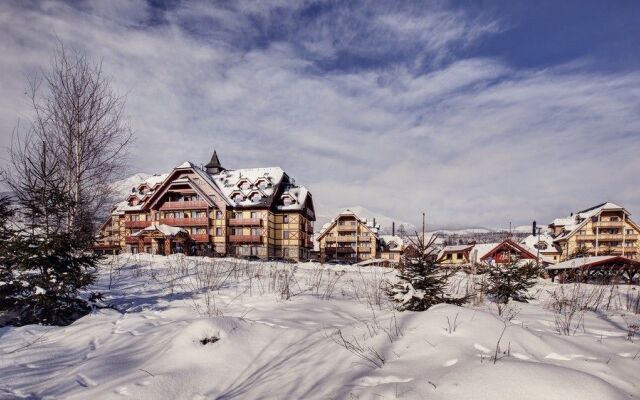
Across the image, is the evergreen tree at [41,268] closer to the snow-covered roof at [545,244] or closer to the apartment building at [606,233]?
the apartment building at [606,233]

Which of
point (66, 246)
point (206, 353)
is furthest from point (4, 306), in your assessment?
point (206, 353)

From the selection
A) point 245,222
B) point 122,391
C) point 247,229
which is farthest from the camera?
point 247,229

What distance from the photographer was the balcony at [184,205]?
34812 mm

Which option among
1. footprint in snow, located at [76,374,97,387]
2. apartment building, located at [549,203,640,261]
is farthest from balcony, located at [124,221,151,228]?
apartment building, located at [549,203,640,261]

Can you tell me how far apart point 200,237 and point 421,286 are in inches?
1248

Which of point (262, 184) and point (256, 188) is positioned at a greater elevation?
point (262, 184)

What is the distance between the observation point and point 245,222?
114 ft

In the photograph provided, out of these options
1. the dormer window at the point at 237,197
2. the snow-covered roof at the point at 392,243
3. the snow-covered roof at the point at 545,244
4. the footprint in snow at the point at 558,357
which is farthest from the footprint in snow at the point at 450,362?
the snow-covered roof at the point at 545,244

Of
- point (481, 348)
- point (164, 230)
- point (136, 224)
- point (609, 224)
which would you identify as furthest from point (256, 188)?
point (609, 224)

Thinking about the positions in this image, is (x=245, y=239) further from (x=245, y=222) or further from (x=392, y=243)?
(x=392, y=243)

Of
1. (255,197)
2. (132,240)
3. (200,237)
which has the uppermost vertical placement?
(255,197)

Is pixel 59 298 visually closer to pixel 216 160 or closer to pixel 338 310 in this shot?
pixel 338 310

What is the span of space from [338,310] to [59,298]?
4.99 meters

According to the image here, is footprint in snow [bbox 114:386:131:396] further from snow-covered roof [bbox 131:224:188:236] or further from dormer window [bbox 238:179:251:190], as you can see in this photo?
dormer window [bbox 238:179:251:190]
